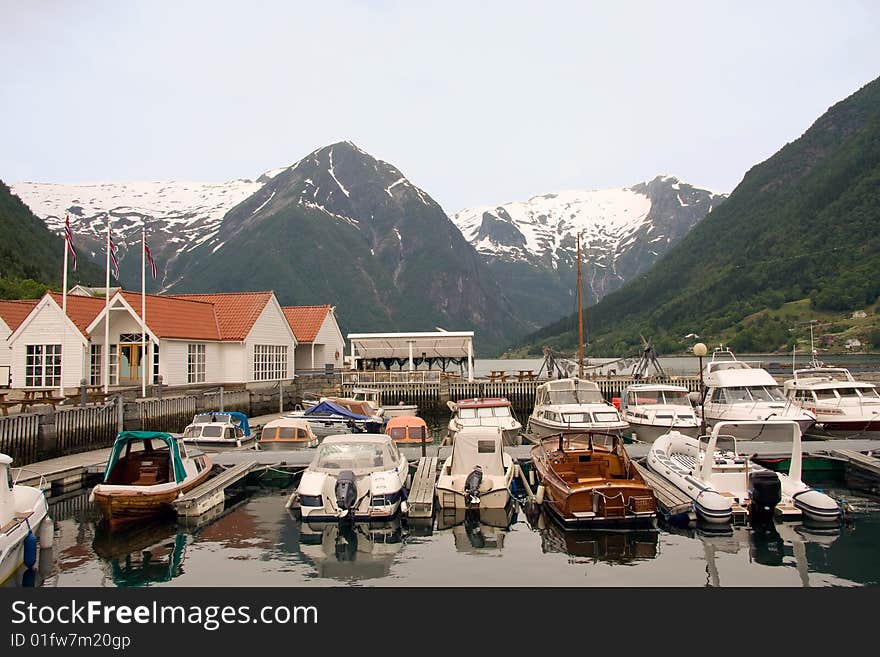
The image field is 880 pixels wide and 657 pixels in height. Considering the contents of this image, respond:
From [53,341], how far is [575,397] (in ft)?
105

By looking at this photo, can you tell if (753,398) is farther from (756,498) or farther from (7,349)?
(7,349)

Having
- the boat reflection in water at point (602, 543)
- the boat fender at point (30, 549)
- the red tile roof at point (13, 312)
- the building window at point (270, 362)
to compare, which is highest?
the red tile roof at point (13, 312)

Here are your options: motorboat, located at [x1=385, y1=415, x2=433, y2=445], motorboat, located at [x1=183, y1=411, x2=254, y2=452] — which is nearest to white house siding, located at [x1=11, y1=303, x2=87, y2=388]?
motorboat, located at [x1=183, y1=411, x2=254, y2=452]

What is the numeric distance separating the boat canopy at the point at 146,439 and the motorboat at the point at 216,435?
948 centimetres

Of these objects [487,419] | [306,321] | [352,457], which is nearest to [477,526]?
[352,457]

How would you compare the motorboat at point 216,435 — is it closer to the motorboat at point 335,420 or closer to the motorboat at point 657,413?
the motorboat at point 335,420

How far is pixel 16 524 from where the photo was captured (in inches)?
600

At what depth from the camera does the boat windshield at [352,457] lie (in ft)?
71.2

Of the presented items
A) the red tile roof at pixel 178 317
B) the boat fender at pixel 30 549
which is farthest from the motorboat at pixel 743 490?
the red tile roof at pixel 178 317

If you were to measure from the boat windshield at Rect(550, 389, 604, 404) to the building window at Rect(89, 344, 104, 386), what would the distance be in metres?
29.0

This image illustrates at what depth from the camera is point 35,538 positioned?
16.2 metres

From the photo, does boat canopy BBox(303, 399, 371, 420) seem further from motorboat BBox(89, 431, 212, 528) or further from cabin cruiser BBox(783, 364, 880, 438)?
cabin cruiser BBox(783, 364, 880, 438)

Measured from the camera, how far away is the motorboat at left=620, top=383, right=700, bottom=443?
110 ft
